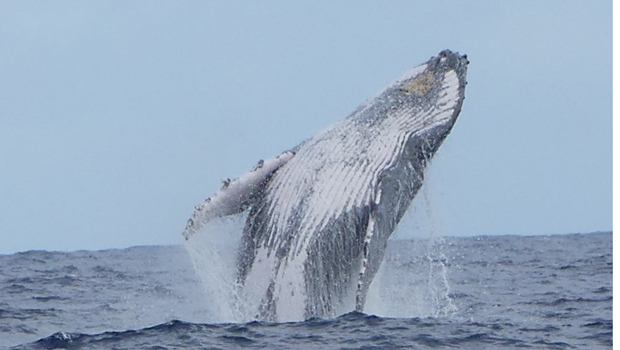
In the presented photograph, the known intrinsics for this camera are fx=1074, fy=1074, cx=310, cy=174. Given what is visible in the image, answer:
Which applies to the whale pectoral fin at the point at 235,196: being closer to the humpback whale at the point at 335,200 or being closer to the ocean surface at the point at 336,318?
the humpback whale at the point at 335,200

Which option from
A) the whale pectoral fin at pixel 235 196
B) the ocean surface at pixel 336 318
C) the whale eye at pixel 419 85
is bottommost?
the ocean surface at pixel 336 318

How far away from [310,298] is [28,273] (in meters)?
13.6

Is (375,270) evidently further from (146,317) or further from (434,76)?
(146,317)

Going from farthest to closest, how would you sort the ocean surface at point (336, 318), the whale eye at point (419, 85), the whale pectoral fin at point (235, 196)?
the whale eye at point (419, 85)
the whale pectoral fin at point (235, 196)
the ocean surface at point (336, 318)

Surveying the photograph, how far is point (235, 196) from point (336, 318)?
125 cm

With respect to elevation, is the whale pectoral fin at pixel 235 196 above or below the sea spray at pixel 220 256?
above

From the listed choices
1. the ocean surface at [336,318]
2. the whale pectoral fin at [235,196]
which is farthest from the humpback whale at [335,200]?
the ocean surface at [336,318]

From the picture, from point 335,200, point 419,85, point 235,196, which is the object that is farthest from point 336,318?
point 419,85

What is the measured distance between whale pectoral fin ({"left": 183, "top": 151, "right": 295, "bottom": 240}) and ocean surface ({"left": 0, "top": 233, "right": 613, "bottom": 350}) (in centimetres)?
60

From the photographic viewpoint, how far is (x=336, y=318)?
8203 mm

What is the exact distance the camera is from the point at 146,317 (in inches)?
468

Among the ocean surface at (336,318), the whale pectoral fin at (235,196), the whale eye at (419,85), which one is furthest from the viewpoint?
the whale eye at (419,85)

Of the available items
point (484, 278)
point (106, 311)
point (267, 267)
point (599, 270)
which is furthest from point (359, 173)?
point (599, 270)

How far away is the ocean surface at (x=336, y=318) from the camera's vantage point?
8141 millimetres
